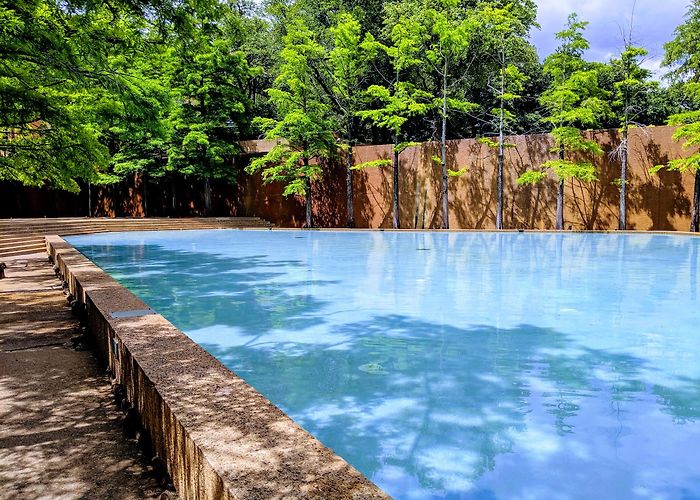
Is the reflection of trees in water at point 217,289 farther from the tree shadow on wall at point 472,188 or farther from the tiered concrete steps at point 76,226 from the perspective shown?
the tree shadow on wall at point 472,188

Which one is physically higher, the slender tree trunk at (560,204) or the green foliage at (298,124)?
the green foliage at (298,124)

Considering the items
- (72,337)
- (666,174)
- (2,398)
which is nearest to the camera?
(2,398)

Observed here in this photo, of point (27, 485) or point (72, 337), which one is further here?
point (72, 337)

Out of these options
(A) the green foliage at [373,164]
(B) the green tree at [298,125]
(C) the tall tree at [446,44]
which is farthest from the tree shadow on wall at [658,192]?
(B) the green tree at [298,125]

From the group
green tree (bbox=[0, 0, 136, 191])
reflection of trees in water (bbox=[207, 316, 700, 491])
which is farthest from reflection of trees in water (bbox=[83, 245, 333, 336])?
green tree (bbox=[0, 0, 136, 191])

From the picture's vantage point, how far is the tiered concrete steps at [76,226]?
15.1m

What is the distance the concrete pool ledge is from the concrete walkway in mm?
162

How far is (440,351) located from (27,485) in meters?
4.10

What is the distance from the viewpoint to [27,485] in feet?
7.77

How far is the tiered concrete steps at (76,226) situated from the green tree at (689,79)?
1673 cm

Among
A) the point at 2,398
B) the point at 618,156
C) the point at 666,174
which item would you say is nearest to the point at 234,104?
the point at 618,156

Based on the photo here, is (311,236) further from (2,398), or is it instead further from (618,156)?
(2,398)

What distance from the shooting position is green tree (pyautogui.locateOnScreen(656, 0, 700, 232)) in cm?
1728

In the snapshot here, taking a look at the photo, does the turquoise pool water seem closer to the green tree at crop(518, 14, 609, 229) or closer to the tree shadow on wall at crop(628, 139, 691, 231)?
the tree shadow on wall at crop(628, 139, 691, 231)
